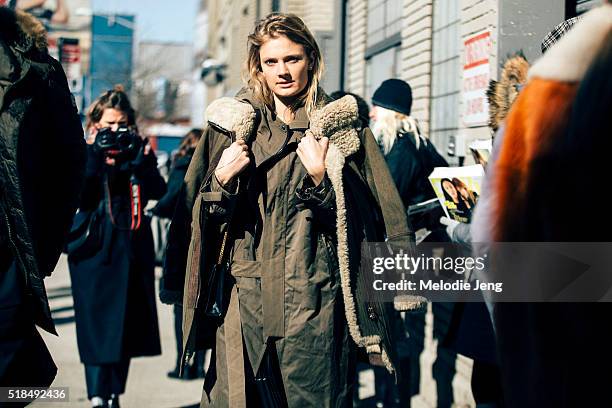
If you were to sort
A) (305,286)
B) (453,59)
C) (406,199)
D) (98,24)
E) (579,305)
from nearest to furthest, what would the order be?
(579,305)
(305,286)
(406,199)
(453,59)
(98,24)

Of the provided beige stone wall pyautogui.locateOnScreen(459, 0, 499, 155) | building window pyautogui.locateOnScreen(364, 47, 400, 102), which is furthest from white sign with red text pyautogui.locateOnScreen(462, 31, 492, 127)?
building window pyautogui.locateOnScreen(364, 47, 400, 102)

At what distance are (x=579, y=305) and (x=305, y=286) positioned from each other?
165 centimetres

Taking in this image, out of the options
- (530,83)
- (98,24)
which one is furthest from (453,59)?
(98,24)

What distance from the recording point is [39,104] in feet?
12.3

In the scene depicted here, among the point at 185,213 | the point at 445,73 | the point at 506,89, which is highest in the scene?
the point at 445,73

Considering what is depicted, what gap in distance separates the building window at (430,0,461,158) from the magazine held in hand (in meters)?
2.09

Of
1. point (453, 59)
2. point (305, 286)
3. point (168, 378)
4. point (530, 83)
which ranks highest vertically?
point (453, 59)

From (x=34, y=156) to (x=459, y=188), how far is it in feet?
6.38

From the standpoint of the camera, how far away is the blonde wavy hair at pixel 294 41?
385 centimetres

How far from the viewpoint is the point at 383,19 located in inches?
354

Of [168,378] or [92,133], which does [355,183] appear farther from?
[168,378]

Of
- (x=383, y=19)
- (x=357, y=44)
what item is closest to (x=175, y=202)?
(x=383, y=19)

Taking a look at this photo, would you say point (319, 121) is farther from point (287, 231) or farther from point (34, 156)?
point (34, 156)

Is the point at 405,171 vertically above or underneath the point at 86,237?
above
